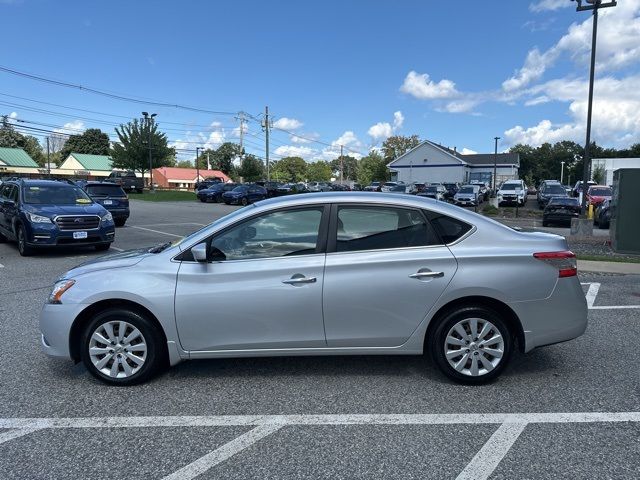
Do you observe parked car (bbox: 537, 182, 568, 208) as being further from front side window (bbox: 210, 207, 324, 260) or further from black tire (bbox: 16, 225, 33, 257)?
front side window (bbox: 210, 207, 324, 260)

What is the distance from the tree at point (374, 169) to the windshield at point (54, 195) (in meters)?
80.8

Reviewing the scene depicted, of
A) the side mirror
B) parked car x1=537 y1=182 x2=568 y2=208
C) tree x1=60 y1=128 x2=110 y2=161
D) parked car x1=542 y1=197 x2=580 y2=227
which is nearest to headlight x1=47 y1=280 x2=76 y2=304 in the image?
the side mirror

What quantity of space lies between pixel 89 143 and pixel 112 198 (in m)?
110

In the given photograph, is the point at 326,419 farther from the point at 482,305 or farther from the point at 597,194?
the point at 597,194

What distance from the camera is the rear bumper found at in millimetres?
4004

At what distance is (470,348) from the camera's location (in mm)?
4012

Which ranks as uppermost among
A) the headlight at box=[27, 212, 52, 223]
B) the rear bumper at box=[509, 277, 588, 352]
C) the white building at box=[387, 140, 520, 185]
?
the white building at box=[387, 140, 520, 185]

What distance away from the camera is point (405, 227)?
13.6 ft

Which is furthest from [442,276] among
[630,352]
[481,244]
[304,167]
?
[304,167]

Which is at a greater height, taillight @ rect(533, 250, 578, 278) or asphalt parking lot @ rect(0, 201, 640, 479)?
taillight @ rect(533, 250, 578, 278)

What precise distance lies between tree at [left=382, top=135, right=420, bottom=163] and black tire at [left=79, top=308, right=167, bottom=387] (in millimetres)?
98779

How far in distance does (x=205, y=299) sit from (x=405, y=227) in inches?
70.5

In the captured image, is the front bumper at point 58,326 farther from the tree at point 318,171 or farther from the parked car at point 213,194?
the tree at point 318,171

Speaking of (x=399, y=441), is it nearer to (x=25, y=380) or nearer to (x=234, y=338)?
(x=234, y=338)
